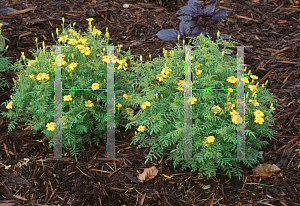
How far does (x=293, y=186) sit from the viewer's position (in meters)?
2.81

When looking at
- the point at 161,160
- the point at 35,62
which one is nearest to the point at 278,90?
the point at 161,160

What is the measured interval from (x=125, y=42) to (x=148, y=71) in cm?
171

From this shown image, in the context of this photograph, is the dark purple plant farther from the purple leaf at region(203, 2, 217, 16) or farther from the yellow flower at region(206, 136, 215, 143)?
the yellow flower at region(206, 136, 215, 143)

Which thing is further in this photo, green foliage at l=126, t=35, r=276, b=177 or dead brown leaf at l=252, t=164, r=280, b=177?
dead brown leaf at l=252, t=164, r=280, b=177

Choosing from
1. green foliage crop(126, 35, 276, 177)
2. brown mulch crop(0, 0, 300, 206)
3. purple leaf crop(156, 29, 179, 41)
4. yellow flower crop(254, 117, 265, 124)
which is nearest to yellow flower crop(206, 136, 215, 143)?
A: green foliage crop(126, 35, 276, 177)

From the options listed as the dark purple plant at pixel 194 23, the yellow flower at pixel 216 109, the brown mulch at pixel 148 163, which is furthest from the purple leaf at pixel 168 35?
the yellow flower at pixel 216 109

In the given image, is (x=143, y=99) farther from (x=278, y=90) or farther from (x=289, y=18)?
(x=289, y=18)

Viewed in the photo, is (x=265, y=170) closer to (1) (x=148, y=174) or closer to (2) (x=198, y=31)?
(1) (x=148, y=174)

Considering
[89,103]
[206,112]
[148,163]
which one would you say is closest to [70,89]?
[89,103]

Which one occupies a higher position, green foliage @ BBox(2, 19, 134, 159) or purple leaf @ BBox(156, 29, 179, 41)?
purple leaf @ BBox(156, 29, 179, 41)

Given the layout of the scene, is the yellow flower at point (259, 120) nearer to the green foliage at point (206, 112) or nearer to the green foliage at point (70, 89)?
the green foliage at point (206, 112)

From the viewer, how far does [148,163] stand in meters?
3.15

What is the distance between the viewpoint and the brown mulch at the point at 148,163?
9.27 ft

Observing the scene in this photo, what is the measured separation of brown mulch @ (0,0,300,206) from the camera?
111 inches
